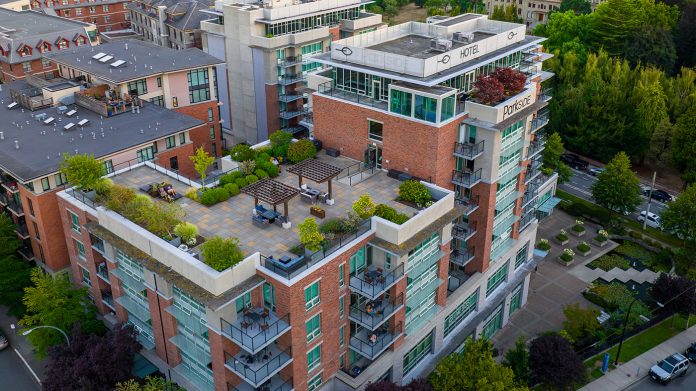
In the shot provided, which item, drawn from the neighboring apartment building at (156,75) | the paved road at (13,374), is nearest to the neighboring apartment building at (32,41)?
the neighboring apartment building at (156,75)

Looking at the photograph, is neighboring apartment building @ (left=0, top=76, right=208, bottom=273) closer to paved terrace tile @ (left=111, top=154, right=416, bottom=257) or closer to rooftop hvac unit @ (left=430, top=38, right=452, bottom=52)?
paved terrace tile @ (left=111, top=154, right=416, bottom=257)

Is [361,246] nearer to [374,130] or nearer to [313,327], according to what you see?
[313,327]

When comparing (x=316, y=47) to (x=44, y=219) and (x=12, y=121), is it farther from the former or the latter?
(x=44, y=219)

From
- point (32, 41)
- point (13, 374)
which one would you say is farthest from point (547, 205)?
point (32, 41)

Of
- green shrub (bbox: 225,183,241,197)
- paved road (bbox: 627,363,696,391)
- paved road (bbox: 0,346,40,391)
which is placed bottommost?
paved road (bbox: 627,363,696,391)

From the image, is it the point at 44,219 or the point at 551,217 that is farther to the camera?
the point at 551,217

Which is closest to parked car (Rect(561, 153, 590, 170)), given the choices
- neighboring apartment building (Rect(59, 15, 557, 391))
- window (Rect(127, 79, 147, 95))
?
neighboring apartment building (Rect(59, 15, 557, 391))

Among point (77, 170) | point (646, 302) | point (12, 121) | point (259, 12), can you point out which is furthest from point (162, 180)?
point (646, 302)

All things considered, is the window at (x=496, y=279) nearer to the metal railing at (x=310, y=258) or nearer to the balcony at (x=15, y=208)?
the metal railing at (x=310, y=258)
